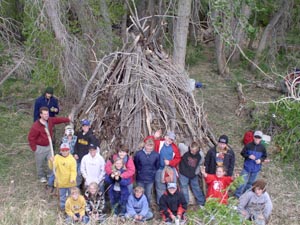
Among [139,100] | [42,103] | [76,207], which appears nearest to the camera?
[76,207]

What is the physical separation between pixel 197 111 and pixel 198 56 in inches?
332

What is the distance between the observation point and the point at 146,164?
20.9 feet

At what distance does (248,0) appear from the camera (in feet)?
24.6

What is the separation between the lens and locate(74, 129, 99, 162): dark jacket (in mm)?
6543

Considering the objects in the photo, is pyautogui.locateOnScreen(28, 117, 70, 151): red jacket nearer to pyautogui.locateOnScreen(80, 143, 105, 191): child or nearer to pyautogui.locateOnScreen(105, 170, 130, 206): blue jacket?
pyautogui.locateOnScreen(80, 143, 105, 191): child

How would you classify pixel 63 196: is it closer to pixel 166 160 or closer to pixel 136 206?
pixel 136 206

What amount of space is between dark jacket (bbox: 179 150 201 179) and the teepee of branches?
0.76 m

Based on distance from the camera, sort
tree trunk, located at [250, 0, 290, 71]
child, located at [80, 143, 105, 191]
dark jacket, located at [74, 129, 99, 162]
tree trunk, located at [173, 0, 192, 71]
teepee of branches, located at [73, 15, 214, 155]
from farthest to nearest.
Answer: tree trunk, located at [250, 0, 290, 71], tree trunk, located at [173, 0, 192, 71], teepee of branches, located at [73, 15, 214, 155], dark jacket, located at [74, 129, 99, 162], child, located at [80, 143, 105, 191]

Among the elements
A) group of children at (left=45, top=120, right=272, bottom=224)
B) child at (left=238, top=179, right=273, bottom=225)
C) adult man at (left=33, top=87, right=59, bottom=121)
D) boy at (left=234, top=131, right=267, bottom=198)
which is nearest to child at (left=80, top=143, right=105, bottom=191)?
group of children at (left=45, top=120, right=272, bottom=224)

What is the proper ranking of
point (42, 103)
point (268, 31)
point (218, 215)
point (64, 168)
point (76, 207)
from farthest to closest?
1. point (268, 31)
2. point (42, 103)
3. point (64, 168)
4. point (76, 207)
5. point (218, 215)

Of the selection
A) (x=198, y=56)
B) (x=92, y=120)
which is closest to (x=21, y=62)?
(x=92, y=120)

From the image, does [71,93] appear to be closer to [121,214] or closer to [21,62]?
[21,62]

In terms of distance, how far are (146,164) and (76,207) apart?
1.21 metres

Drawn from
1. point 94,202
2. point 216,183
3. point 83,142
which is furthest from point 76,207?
point 216,183
